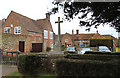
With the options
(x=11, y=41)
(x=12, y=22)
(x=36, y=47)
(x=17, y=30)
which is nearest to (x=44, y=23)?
(x=36, y=47)

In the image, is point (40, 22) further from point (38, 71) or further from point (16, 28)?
point (38, 71)

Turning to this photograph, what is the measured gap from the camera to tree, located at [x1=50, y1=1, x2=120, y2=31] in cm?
555

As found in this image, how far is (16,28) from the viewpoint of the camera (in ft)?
62.3

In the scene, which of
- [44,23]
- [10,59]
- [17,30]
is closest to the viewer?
[10,59]

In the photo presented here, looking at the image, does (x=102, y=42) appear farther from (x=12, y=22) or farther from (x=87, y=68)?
(x=87, y=68)

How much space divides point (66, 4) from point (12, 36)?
1168 centimetres

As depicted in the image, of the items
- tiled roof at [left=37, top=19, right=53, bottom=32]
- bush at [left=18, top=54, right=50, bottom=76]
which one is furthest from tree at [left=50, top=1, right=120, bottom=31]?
tiled roof at [left=37, top=19, right=53, bottom=32]

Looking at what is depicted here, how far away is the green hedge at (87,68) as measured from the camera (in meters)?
3.21

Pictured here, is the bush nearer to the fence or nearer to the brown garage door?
the fence

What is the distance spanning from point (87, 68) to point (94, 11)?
4.19 meters

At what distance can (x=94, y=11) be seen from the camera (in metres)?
6.21

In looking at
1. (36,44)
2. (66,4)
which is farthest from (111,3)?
(36,44)

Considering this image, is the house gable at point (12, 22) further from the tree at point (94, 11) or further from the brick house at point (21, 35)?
the tree at point (94, 11)

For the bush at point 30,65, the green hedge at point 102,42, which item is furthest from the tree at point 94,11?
A: the green hedge at point 102,42
